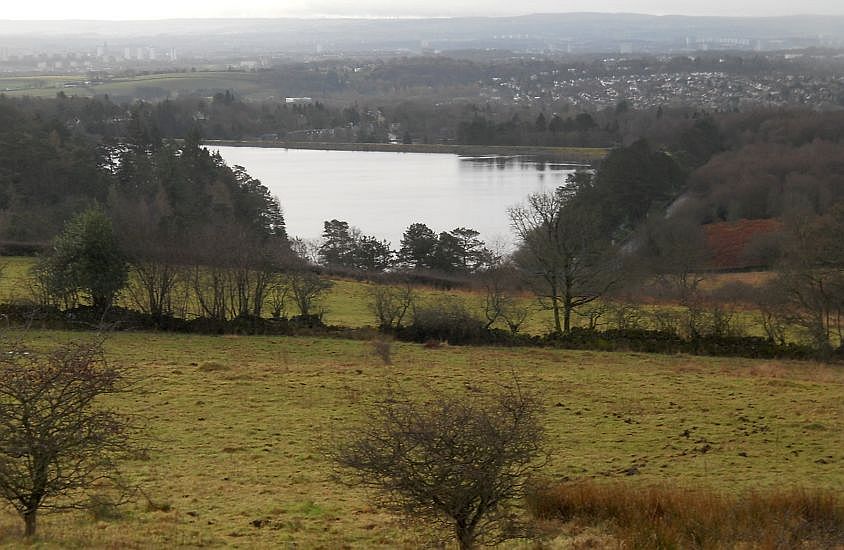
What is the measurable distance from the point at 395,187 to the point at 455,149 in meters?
26.2

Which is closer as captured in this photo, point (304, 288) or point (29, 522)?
point (29, 522)

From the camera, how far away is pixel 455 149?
286ft

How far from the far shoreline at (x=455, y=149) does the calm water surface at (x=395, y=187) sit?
2703 mm

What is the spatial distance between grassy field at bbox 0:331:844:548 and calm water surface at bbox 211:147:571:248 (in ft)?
77.9

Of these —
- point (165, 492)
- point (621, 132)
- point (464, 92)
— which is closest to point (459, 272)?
point (165, 492)

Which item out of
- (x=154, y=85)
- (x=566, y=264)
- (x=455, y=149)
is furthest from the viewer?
(x=154, y=85)

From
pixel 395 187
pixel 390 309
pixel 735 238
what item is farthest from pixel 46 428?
pixel 395 187

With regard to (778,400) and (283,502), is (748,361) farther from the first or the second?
(283,502)

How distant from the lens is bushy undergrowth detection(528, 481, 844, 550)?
810 cm

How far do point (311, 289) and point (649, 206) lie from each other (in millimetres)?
27441

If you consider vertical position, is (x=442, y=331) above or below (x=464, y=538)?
below

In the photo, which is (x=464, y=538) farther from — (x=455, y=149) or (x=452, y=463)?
(x=455, y=149)

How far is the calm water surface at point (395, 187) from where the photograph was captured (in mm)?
48969

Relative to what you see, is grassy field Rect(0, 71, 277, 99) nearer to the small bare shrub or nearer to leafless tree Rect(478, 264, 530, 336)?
leafless tree Rect(478, 264, 530, 336)
